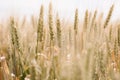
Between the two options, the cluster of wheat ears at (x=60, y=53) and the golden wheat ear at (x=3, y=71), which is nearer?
the cluster of wheat ears at (x=60, y=53)

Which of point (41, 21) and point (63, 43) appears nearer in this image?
point (63, 43)

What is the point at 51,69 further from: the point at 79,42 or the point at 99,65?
the point at 79,42

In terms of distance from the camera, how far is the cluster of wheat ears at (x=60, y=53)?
3.95ft

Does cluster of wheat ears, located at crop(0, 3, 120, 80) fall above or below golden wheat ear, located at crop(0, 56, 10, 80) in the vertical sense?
above

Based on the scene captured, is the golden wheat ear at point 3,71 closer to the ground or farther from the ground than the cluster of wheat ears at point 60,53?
closer to the ground

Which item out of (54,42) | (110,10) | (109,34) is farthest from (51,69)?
(110,10)

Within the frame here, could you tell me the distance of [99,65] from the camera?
1.57m

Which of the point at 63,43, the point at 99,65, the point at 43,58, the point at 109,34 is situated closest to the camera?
the point at 99,65

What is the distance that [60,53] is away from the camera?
161 cm

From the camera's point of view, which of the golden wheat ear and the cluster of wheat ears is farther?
the golden wheat ear

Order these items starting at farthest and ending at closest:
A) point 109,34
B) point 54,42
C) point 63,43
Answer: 1. point 109,34
2. point 54,42
3. point 63,43

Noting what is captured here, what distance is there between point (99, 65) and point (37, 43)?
1.90 feet

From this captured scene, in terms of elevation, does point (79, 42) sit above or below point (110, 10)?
below

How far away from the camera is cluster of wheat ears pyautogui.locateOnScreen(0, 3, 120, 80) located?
1.20 meters
